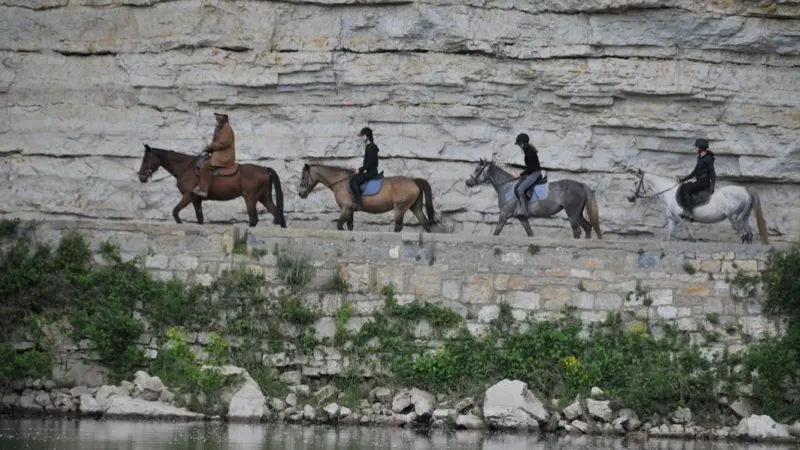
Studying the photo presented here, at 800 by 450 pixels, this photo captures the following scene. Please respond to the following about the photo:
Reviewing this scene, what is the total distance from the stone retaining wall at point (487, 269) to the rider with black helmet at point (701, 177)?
1.42 meters

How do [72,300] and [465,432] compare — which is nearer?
[465,432]

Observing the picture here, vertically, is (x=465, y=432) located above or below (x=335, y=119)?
below

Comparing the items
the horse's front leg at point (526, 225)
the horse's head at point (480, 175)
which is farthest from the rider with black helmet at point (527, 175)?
the horse's head at point (480, 175)

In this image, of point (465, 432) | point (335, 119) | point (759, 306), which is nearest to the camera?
point (465, 432)

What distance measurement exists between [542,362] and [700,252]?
289cm

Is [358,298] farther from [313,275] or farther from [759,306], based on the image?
[759,306]

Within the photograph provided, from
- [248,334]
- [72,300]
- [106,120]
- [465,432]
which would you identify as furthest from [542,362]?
[106,120]

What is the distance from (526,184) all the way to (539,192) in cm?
25

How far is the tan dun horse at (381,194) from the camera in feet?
111

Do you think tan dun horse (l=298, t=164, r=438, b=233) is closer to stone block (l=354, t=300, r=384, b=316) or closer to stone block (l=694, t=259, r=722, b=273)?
stone block (l=354, t=300, r=384, b=316)

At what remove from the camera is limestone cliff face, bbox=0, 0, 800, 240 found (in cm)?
3669

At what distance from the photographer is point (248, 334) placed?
1228 inches

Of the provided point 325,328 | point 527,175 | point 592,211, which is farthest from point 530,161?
point 325,328

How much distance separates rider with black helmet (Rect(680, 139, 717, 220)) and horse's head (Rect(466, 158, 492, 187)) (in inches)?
120
